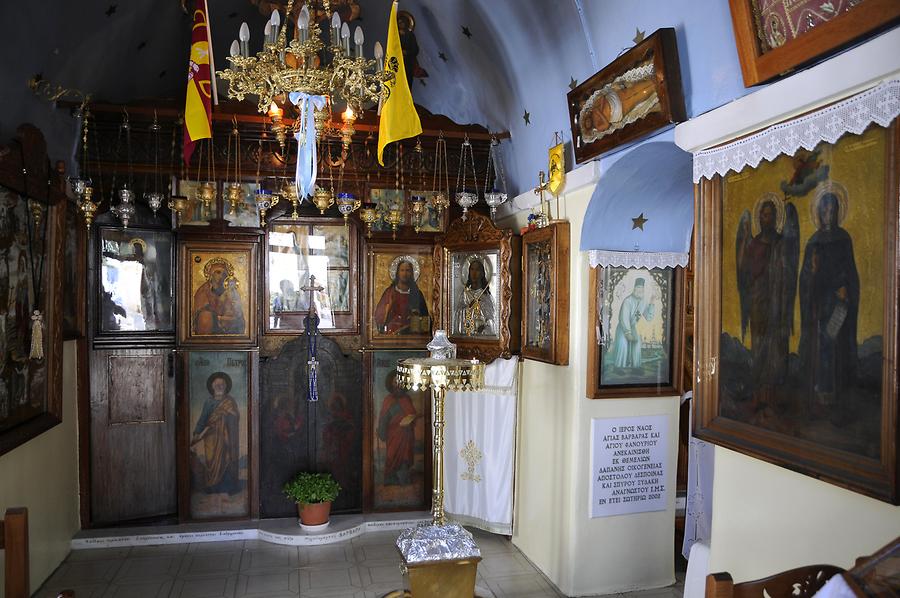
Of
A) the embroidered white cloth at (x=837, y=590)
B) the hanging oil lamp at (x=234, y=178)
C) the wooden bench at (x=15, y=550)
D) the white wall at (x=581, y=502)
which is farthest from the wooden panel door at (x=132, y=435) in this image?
the embroidered white cloth at (x=837, y=590)

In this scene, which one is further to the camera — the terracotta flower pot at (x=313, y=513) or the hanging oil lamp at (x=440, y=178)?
the hanging oil lamp at (x=440, y=178)

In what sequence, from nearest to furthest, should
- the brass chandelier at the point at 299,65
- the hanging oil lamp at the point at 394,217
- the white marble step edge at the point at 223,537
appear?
the brass chandelier at the point at 299,65
the white marble step edge at the point at 223,537
the hanging oil lamp at the point at 394,217

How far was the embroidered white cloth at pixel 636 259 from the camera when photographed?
4.77 metres

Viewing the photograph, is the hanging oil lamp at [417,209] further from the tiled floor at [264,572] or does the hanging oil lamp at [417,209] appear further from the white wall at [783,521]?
the white wall at [783,521]

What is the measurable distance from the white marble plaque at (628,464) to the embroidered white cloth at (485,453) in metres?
1.13

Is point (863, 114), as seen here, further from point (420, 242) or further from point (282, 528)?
point (282, 528)

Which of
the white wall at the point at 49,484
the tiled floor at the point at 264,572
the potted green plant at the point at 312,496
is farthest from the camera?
the potted green plant at the point at 312,496

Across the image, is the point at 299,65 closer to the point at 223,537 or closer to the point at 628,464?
the point at 628,464

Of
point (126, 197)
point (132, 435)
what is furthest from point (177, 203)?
point (132, 435)

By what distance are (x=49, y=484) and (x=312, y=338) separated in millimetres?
2368

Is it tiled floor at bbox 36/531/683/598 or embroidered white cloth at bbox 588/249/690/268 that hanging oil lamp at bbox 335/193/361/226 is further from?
tiled floor at bbox 36/531/683/598

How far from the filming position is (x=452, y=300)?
20.4ft

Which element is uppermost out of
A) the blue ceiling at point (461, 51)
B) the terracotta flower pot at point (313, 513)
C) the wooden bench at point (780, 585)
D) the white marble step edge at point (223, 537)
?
the blue ceiling at point (461, 51)

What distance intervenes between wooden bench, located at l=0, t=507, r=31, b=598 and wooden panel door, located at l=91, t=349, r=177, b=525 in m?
3.88
